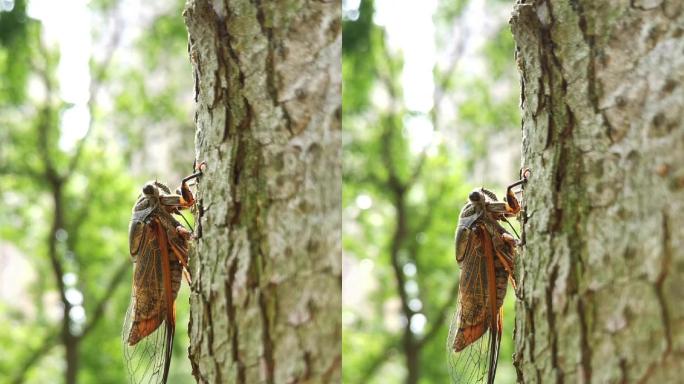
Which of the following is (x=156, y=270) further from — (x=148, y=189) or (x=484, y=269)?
(x=484, y=269)

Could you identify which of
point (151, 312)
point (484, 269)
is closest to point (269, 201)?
point (484, 269)

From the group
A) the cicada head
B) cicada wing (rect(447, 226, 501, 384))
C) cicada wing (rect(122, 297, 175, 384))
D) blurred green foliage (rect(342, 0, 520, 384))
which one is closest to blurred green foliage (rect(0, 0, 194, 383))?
blurred green foliage (rect(342, 0, 520, 384))

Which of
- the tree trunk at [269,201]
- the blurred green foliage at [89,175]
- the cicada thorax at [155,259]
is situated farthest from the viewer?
the blurred green foliage at [89,175]

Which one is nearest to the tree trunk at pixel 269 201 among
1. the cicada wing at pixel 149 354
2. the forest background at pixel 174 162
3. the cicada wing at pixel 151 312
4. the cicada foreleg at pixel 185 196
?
the cicada foreleg at pixel 185 196

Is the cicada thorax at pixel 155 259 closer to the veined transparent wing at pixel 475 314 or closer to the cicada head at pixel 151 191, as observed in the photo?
the cicada head at pixel 151 191

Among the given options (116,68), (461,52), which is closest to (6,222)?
(116,68)

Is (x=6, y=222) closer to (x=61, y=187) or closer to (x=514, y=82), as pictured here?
(x=61, y=187)
